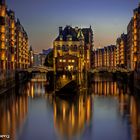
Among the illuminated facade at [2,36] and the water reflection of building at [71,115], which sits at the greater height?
the illuminated facade at [2,36]

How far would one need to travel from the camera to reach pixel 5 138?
99.3ft

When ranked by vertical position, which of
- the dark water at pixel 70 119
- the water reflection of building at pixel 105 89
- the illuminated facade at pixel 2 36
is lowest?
the dark water at pixel 70 119

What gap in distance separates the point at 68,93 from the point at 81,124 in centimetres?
3059

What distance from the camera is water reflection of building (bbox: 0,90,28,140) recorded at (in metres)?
34.1

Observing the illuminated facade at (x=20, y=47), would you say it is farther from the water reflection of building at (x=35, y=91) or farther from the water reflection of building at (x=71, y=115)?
the water reflection of building at (x=71, y=115)

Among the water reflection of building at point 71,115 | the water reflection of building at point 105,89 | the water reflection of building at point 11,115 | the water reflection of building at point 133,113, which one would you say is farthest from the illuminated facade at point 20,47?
the water reflection of building at point 133,113

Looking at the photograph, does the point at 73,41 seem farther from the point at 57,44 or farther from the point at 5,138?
the point at 5,138

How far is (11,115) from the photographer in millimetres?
42500

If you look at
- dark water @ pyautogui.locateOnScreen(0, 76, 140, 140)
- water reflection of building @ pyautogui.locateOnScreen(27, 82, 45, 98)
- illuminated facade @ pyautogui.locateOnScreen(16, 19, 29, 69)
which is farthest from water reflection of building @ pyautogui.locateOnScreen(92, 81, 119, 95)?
illuminated facade @ pyautogui.locateOnScreen(16, 19, 29, 69)

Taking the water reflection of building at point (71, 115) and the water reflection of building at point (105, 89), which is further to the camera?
the water reflection of building at point (105, 89)

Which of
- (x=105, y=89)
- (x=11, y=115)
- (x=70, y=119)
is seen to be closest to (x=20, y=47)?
(x=105, y=89)

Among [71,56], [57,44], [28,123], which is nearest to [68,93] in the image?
[28,123]

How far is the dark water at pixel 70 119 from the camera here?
3269 cm

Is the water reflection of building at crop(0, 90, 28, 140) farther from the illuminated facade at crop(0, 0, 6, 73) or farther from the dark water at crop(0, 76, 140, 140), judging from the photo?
the illuminated facade at crop(0, 0, 6, 73)
